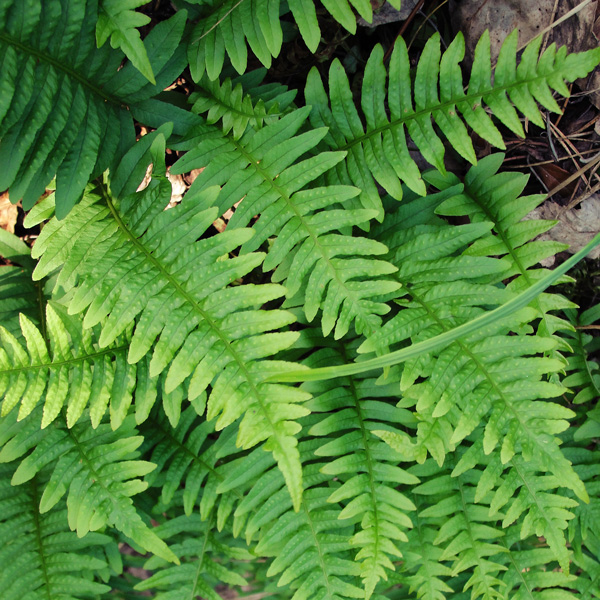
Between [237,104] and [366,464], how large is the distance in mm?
Result: 1441

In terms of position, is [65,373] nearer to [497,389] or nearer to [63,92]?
[63,92]

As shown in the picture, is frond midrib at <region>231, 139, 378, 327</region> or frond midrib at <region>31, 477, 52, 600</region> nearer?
frond midrib at <region>231, 139, 378, 327</region>

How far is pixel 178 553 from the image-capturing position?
2236 millimetres

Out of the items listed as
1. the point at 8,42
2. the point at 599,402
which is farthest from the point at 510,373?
the point at 8,42

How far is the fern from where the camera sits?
65.9 inches

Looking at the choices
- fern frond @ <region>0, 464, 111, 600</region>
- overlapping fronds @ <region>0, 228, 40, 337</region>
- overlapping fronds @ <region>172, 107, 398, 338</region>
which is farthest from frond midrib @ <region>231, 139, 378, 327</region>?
fern frond @ <region>0, 464, 111, 600</region>

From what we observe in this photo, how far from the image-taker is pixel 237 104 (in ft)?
6.54

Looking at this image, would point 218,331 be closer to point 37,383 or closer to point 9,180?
point 37,383

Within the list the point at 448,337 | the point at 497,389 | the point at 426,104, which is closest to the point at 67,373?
the point at 448,337

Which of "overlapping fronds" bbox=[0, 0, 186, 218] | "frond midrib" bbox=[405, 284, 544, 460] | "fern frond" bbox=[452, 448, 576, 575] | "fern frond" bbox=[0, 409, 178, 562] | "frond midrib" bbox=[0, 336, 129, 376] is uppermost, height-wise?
"overlapping fronds" bbox=[0, 0, 186, 218]

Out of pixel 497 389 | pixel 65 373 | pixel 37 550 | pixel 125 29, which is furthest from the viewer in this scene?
pixel 37 550

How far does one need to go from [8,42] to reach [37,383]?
3.57 feet

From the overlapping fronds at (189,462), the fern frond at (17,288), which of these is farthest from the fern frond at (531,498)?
the fern frond at (17,288)

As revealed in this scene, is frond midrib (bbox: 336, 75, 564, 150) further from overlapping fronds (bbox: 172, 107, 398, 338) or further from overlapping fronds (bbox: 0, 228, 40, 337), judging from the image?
overlapping fronds (bbox: 0, 228, 40, 337)
